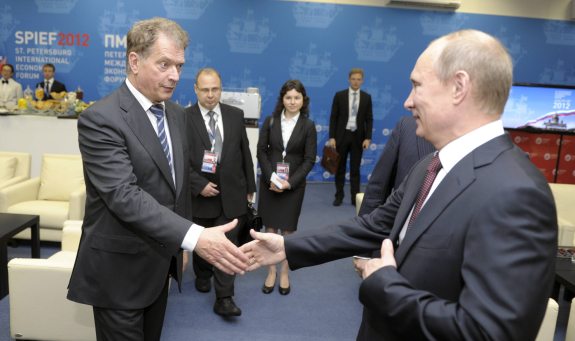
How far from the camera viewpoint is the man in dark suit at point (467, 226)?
1.12 m

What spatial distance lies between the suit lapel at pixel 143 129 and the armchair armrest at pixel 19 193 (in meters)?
3.61

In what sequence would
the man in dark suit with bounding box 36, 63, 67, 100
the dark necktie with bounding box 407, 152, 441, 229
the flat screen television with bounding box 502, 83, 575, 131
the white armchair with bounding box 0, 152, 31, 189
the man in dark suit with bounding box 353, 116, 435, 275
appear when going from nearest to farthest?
1. the dark necktie with bounding box 407, 152, 441, 229
2. the man in dark suit with bounding box 353, 116, 435, 275
3. the white armchair with bounding box 0, 152, 31, 189
4. the flat screen television with bounding box 502, 83, 575, 131
5. the man in dark suit with bounding box 36, 63, 67, 100

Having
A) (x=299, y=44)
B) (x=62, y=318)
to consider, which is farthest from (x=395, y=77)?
(x=62, y=318)

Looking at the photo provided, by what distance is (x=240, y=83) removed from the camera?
9281 millimetres

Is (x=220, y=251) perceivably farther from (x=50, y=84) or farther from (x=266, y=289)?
(x=50, y=84)

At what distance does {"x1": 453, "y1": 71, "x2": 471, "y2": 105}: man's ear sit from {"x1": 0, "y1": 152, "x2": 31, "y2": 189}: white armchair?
17.1 feet

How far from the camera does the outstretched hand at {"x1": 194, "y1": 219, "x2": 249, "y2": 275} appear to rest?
2.13m

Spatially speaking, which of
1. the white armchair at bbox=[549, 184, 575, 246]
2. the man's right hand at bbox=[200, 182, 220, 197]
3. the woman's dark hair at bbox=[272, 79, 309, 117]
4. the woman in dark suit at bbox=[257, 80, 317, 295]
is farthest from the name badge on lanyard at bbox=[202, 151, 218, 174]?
the white armchair at bbox=[549, 184, 575, 246]

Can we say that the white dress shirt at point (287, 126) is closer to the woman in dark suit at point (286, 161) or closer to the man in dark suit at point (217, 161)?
the woman in dark suit at point (286, 161)

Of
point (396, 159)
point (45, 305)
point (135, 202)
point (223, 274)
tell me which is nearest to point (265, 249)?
point (135, 202)

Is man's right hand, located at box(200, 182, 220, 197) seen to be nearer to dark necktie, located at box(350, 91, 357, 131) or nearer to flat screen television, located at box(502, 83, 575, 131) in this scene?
dark necktie, located at box(350, 91, 357, 131)

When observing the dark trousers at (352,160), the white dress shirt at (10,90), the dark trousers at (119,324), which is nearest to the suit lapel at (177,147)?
the dark trousers at (119,324)

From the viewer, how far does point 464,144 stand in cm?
137

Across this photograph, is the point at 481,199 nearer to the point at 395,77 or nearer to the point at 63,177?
the point at 63,177
